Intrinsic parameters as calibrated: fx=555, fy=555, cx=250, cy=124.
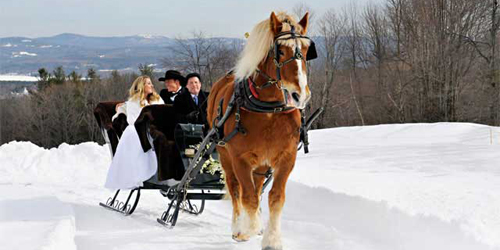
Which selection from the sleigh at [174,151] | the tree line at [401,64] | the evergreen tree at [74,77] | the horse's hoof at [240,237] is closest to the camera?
the horse's hoof at [240,237]

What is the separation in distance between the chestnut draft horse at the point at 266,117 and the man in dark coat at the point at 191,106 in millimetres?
1713

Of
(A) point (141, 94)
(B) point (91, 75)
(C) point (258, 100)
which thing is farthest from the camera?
Result: (B) point (91, 75)

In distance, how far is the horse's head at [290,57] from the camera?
13.1ft

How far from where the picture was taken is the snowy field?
4828 millimetres

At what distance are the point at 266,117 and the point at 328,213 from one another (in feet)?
8.24

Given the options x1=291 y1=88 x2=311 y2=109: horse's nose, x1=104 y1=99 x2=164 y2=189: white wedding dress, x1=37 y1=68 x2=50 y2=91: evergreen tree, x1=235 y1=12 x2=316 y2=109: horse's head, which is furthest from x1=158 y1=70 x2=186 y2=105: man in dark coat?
x1=37 y1=68 x2=50 y2=91: evergreen tree

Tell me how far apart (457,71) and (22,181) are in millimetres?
22057

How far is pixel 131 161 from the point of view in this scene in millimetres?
6754

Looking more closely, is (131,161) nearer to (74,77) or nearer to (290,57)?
(290,57)

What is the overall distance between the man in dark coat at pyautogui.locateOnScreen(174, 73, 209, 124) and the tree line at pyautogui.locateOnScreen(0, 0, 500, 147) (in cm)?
1333

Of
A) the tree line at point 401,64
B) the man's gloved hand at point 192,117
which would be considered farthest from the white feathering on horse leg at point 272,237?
the tree line at point 401,64

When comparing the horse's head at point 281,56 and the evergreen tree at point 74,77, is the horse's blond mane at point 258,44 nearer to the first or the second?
the horse's head at point 281,56

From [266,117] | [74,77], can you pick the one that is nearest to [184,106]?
[266,117]

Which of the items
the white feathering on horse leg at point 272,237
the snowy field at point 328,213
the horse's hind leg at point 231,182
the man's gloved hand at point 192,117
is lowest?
the snowy field at point 328,213
